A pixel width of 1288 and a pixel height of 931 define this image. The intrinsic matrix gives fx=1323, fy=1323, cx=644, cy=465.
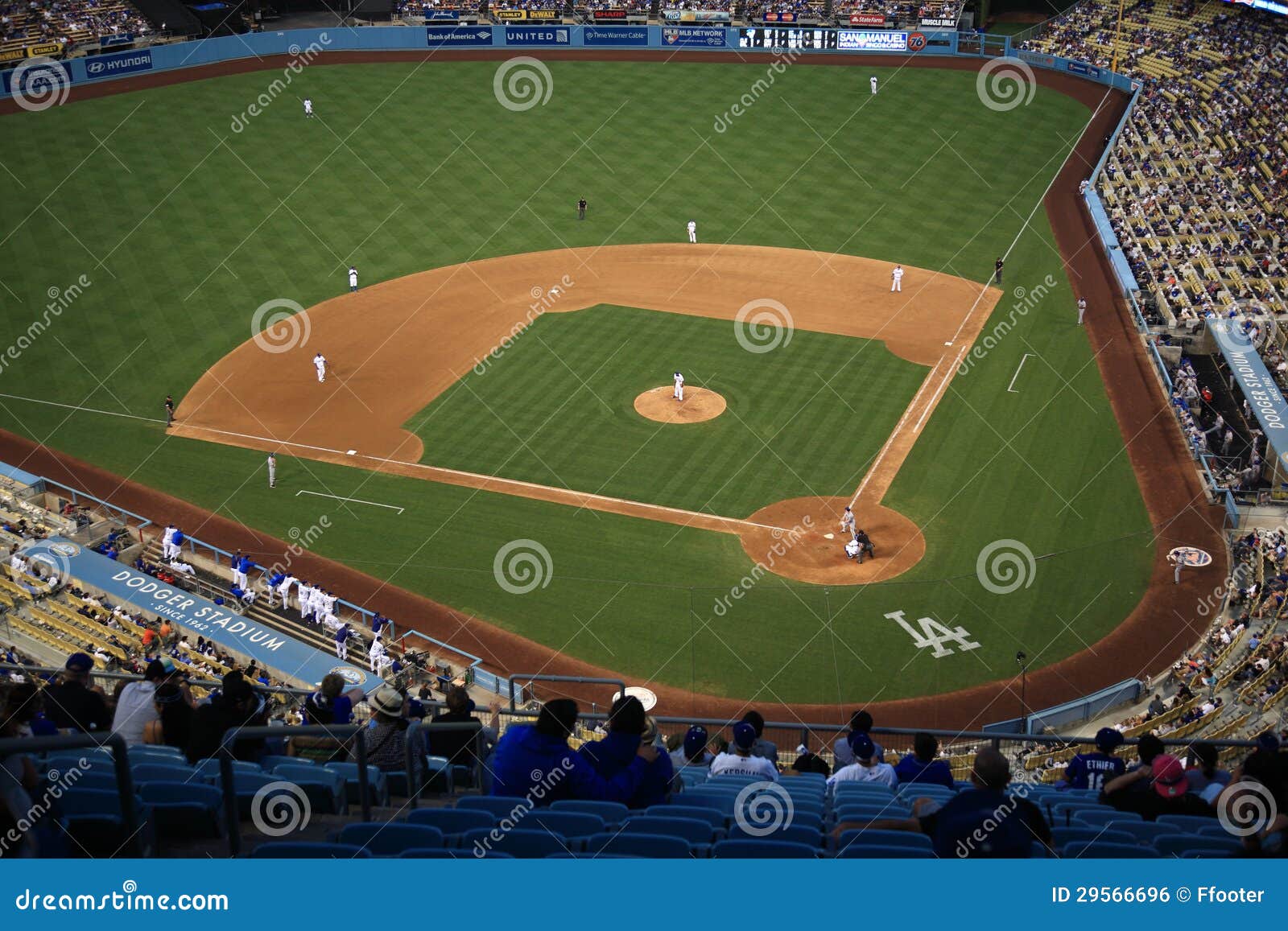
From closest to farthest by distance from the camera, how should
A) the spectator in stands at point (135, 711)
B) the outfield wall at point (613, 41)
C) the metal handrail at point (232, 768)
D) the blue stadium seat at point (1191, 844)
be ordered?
the metal handrail at point (232, 768)
the blue stadium seat at point (1191, 844)
the spectator in stands at point (135, 711)
the outfield wall at point (613, 41)

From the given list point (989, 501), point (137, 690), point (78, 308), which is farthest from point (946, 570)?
point (78, 308)

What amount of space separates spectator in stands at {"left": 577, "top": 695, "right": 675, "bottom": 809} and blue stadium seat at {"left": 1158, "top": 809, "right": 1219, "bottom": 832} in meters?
3.70

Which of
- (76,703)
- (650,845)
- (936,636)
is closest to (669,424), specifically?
(936,636)

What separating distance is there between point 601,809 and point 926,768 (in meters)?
3.92

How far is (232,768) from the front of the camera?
8664mm

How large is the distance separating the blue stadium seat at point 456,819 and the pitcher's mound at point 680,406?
83.6ft

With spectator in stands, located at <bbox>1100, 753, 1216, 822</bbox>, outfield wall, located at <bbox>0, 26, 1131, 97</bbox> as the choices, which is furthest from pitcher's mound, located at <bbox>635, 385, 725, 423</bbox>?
outfield wall, located at <bbox>0, 26, 1131, 97</bbox>

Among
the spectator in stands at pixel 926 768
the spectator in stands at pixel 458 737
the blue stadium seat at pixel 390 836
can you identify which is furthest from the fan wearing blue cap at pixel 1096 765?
the blue stadium seat at pixel 390 836

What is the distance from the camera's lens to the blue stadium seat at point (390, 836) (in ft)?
23.6

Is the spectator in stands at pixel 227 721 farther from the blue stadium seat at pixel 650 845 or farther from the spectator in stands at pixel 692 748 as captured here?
the spectator in stands at pixel 692 748

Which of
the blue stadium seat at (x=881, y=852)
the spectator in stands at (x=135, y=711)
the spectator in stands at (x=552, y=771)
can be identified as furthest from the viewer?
the spectator in stands at (x=135, y=711)

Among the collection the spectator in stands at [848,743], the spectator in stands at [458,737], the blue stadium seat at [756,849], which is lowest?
the blue stadium seat at [756,849]

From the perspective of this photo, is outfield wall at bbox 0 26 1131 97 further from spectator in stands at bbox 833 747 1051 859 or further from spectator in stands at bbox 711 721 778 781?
spectator in stands at bbox 833 747 1051 859

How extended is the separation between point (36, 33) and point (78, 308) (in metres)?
23.0
